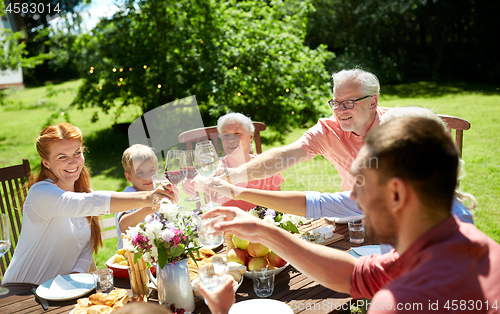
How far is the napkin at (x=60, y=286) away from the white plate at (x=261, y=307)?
95 cm

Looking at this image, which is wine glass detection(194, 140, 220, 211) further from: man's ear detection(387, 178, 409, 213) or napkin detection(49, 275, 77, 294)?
man's ear detection(387, 178, 409, 213)

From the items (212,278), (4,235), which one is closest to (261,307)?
→ (212,278)

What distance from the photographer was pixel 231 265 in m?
2.13

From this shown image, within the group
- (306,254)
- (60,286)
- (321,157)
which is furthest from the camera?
(321,157)

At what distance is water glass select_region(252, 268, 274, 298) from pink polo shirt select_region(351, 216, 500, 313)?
87 cm

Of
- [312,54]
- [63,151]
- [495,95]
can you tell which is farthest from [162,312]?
[495,95]

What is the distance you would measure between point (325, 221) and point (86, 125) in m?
10.3

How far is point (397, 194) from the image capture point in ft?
3.76

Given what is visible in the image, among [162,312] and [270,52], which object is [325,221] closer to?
[162,312]

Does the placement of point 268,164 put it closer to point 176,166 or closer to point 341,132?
point 341,132

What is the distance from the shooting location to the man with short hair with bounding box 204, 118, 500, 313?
3.44 ft

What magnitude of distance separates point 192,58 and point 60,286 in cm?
706

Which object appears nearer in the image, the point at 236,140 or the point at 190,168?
the point at 190,168

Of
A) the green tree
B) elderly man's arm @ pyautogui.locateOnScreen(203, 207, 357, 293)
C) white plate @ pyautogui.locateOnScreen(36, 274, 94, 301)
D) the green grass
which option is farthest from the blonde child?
the green tree
